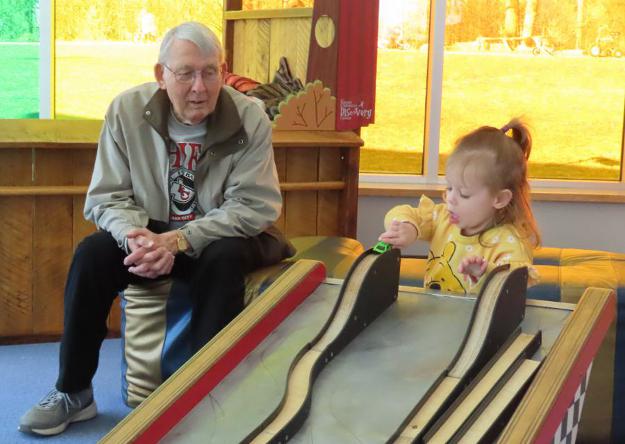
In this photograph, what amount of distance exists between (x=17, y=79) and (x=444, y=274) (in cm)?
403

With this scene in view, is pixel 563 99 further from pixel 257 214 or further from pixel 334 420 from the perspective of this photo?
pixel 334 420

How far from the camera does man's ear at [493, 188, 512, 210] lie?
247cm

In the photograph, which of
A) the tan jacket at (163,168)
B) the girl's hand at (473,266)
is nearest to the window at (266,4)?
the tan jacket at (163,168)

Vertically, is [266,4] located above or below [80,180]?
above

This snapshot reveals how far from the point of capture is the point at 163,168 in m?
2.92

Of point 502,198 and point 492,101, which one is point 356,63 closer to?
point 492,101

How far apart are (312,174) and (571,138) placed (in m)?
2.07

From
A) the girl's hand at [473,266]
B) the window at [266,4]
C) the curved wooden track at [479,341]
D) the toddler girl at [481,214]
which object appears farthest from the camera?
the window at [266,4]

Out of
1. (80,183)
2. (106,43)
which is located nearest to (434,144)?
(106,43)

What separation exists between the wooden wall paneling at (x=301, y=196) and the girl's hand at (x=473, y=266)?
1746 millimetres

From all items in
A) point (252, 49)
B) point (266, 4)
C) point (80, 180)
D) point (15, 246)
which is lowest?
point (15, 246)

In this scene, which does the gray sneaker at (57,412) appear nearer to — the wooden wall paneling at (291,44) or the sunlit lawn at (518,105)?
the wooden wall paneling at (291,44)

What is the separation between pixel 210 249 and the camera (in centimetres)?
283

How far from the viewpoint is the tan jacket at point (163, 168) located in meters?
2.91
